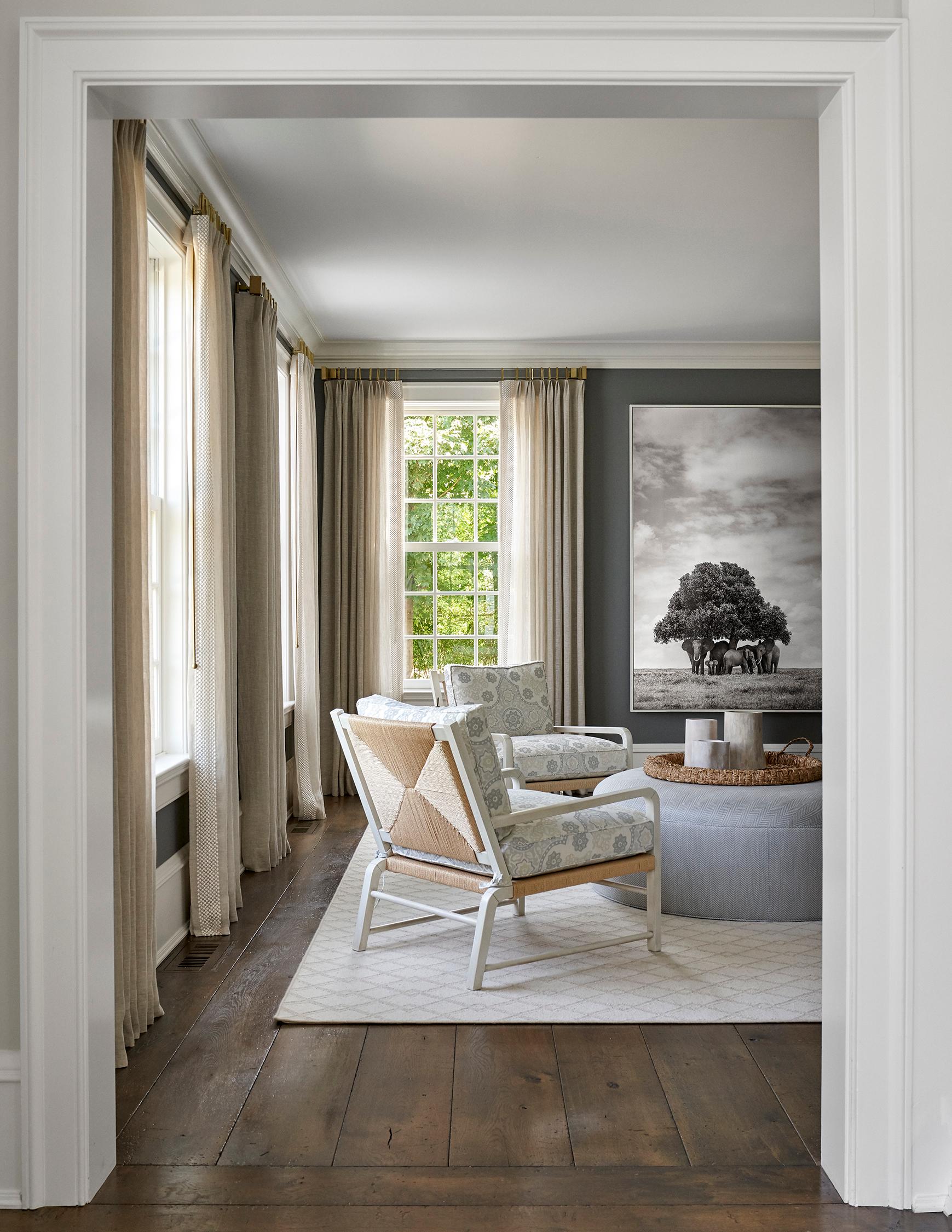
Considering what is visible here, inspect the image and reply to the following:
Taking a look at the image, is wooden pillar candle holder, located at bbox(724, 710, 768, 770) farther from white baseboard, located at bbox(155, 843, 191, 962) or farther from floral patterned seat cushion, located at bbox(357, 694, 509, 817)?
white baseboard, located at bbox(155, 843, 191, 962)

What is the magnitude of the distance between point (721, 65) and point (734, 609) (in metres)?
5.22

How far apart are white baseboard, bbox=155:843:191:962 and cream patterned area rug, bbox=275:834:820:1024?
1.67 feet

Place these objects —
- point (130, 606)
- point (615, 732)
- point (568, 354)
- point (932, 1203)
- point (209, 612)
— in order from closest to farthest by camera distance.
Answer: point (932, 1203), point (130, 606), point (209, 612), point (615, 732), point (568, 354)

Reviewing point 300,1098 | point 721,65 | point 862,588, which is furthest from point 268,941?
point 721,65

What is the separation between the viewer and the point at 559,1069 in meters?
2.67

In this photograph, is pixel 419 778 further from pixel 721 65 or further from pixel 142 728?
pixel 721 65

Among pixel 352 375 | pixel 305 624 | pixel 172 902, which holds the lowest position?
pixel 172 902

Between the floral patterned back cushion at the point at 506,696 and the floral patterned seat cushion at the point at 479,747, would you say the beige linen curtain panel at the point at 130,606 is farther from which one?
the floral patterned back cushion at the point at 506,696

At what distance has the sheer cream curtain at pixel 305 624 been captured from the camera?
598 cm

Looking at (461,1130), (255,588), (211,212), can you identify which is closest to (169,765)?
(255,588)

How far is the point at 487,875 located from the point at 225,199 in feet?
9.76

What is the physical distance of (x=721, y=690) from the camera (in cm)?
702

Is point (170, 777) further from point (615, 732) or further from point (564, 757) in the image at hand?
point (615, 732)

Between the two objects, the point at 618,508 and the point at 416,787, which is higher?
the point at 618,508
